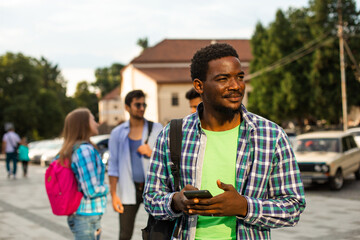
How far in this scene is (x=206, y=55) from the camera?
7.52 feet

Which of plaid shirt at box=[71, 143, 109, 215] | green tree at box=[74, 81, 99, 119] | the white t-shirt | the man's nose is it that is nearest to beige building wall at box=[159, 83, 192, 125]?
the white t-shirt

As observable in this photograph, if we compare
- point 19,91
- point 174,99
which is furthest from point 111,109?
point 174,99

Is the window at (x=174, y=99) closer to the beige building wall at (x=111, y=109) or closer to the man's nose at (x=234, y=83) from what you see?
the beige building wall at (x=111, y=109)

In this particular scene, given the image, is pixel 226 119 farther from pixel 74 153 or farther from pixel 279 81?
pixel 279 81

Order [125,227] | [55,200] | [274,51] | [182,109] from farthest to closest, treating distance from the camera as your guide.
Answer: [182,109]
[274,51]
[125,227]
[55,200]

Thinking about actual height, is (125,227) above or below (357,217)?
above

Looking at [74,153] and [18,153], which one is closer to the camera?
[74,153]

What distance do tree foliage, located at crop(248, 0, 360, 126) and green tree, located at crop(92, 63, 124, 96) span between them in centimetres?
6106

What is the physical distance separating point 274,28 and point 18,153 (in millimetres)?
33133

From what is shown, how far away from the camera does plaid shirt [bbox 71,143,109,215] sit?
4023 millimetres

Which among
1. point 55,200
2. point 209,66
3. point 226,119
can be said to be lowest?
point 55,200

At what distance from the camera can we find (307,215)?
30.4 ft

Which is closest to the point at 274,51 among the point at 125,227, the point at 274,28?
the point at 274,28

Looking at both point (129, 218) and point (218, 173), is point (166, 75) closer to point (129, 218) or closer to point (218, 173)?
point (129, 218)
